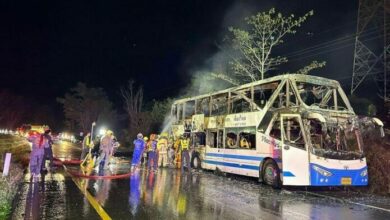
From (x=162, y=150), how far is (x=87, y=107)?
49.8 m

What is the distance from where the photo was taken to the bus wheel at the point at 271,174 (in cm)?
1229

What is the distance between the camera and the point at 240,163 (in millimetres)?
14609

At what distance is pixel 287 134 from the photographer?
12.4m

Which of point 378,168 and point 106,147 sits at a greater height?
point 106,147

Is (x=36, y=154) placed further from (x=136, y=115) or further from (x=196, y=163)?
(x=136, y=115)

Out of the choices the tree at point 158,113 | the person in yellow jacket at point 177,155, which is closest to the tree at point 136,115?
the tree at point 158,113

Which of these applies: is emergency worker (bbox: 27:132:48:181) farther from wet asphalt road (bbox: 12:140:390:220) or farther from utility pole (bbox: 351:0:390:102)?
A: utility pole (bbox: 351:0:390:102)

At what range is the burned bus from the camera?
11.6 metres

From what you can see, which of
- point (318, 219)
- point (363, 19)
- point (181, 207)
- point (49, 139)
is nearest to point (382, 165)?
point (318, 219)

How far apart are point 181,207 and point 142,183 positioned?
13.7 ft

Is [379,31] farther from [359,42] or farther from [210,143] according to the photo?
[210,143]

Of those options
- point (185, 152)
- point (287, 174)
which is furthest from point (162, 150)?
point (287, 174)

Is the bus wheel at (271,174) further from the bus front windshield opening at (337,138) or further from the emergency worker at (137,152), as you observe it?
the emergency worker at (137,152)

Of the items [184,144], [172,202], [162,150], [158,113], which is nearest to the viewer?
[172,202]
